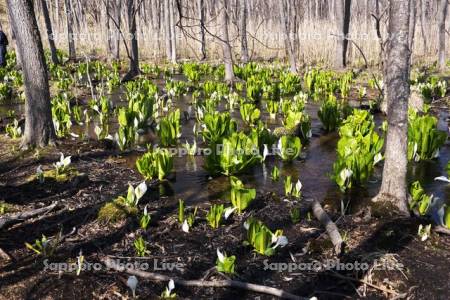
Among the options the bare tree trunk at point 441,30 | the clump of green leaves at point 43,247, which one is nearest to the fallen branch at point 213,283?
the clump of green leaves at point 43,247

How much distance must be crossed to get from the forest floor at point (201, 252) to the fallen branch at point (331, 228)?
0.22 ft

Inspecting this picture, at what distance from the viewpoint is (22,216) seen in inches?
139

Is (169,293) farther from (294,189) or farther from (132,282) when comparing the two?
(294,189)

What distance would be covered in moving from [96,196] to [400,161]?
9.09 feet

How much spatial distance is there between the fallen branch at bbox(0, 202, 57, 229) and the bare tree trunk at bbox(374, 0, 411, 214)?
9.28ft

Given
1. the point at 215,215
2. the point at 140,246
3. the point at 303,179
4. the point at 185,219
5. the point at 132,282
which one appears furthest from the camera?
the point at 303,179

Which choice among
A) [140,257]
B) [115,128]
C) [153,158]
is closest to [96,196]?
[153,158]

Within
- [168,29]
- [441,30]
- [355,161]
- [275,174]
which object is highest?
[168,29]

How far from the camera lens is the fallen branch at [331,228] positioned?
10.4 ft

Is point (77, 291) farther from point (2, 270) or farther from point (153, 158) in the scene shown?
point (153, 158)

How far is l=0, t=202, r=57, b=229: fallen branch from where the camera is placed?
11.1 feet

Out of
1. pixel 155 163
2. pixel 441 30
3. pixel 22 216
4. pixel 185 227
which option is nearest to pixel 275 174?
pixel 155 163

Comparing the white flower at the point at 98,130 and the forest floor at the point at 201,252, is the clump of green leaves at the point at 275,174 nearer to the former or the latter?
the forest floor at the point at 201,252

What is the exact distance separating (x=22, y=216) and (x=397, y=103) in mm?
3127
